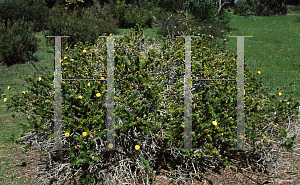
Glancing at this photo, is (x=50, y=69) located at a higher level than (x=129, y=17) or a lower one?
lower

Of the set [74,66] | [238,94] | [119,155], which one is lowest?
[119,155]

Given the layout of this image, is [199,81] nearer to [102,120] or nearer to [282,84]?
[102,120]

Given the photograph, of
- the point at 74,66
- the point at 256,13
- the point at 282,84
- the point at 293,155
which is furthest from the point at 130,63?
the point at 256,13

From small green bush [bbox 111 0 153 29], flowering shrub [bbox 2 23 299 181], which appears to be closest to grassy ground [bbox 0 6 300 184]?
flowering shrub [bbox 2 23 299 181]

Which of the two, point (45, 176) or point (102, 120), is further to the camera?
point (45, 176)

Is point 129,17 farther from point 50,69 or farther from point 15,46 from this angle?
point 50,69

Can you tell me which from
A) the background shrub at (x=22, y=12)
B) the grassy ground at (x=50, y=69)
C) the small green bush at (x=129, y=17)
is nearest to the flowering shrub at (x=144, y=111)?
the grassy ground at (x=50, y=69)

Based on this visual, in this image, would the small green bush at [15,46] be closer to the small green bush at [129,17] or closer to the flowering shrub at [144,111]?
the flowering shrub at [144,111]

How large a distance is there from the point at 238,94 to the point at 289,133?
34.0 inches

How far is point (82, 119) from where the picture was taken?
253 cm

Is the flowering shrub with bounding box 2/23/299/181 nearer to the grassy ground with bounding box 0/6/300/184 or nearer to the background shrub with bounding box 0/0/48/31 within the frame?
the grassy ground with bounding box 0/6/300/184

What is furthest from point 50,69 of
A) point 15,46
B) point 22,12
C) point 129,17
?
point 129,17

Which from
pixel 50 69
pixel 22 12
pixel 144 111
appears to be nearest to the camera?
pixel 144 111

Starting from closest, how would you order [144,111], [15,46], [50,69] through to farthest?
[144,111] → [50,69] → [15,46]
